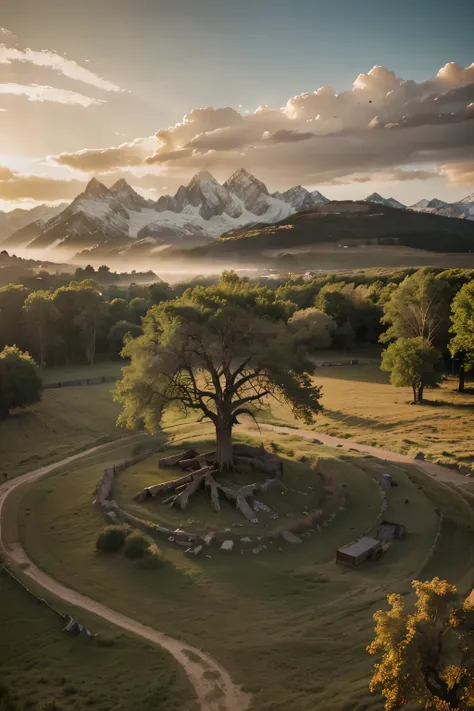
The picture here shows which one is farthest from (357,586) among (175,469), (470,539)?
(175,469)

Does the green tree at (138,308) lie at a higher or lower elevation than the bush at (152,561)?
higher

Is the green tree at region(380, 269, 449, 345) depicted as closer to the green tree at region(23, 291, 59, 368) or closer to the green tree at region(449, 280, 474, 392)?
the green tree at region(449, 280, 474, 392)

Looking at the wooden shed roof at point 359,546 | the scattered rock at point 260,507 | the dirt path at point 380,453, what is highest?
the scattered rock at point 260,507

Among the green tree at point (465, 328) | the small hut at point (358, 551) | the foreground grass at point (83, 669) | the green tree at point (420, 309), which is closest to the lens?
the foreground grass at point (83, 669)

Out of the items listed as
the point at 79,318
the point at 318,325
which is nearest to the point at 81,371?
the point at 79,318

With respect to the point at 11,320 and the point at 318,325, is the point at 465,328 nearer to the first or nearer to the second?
the point at 318,325

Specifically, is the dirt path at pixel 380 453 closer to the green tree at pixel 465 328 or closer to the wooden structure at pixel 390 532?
the wooden structure at pixel 390 532

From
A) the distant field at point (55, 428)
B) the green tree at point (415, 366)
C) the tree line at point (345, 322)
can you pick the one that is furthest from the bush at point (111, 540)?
the green tree at point (415, 366)
